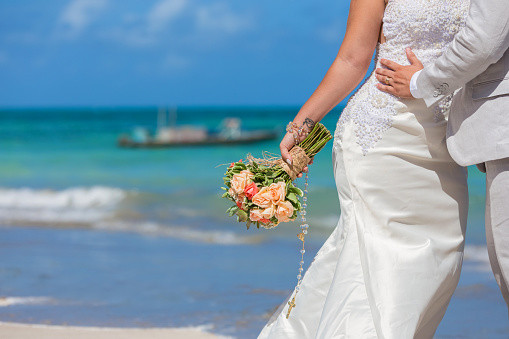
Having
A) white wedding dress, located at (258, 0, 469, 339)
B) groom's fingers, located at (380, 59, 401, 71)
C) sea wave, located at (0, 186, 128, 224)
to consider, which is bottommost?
white wedding dress, located at (258, 0, 469, 339)

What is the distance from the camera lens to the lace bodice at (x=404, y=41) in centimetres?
223

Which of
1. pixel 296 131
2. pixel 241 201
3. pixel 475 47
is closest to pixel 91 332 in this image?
pixel 241 201

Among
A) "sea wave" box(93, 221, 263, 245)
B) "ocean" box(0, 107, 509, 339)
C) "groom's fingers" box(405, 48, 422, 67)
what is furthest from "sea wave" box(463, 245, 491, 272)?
"groom's fingers" box(405, 48, 422, 67)

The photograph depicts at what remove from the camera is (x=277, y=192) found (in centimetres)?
244

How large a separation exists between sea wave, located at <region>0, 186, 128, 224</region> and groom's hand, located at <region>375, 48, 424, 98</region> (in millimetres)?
6656

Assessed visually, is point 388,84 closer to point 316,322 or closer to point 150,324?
point 316,322

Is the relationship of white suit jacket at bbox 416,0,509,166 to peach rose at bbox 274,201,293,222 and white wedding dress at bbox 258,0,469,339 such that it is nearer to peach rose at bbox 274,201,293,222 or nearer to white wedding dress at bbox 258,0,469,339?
white wedding dress at bbox 258,0,469,339

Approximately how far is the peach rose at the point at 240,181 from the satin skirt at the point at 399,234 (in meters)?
0.38

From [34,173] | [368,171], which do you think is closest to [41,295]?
[368,171]

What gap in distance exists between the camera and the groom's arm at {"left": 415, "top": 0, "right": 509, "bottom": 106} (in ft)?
6.21

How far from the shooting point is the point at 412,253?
223 centimetres

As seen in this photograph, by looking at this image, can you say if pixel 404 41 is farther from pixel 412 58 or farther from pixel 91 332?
pixel 91 332

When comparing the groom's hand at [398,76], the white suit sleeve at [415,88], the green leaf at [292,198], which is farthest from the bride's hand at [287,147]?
the white suit sleeve at [415,88]

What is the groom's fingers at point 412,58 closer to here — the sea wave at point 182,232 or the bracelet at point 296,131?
the bracelet at point 296,131
